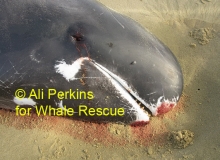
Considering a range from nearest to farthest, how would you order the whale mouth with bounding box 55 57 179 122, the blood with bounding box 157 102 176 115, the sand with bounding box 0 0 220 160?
the whale mouth with bounding box 55 57 179 122 < the sand with bounding box 0 0 220 160 < the blood with bounding box 157 102 176 115

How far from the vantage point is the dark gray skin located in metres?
Answer: 3.28

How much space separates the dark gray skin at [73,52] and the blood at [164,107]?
0.34 feet

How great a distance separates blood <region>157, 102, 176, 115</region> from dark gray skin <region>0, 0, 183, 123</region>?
11 cm

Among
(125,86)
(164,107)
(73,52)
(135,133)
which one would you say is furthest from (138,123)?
(73,52)

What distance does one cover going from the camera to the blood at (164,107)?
3.59 metres

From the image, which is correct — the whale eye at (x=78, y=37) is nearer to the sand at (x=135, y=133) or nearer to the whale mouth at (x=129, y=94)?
the whale mouth at (x=129, y=94)

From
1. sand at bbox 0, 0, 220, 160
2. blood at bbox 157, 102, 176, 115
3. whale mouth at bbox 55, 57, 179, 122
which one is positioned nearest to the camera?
whale mouth at bbox 55, 57, 179, 122

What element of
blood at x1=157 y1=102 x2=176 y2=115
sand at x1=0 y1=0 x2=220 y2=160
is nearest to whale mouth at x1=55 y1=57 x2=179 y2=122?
blood at x1=157 y1=102 x2=176 y2=115

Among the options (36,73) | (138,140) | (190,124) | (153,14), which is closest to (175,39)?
(153,14)

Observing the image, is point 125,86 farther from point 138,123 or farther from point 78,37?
point 78,37

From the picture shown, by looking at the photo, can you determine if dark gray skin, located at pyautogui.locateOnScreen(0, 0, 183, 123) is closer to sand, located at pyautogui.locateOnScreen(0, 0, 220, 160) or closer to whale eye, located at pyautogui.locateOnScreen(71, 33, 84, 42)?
whale eye, located at pyautogui.locateOnScreen(71, 33, 84, 42)

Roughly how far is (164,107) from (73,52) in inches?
47.6

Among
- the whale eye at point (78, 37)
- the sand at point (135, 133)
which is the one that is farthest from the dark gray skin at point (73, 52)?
the sand at point (135, 133)

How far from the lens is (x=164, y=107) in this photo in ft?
11.9
